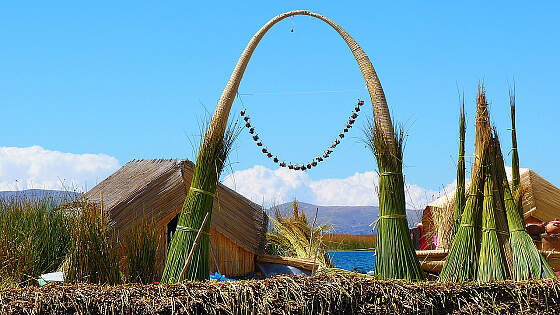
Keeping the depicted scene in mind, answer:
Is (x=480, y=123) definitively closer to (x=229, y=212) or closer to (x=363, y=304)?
A: (x=363, y=304)

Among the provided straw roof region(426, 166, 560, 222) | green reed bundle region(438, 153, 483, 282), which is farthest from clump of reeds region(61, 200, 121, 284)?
straw roof region(426, 166, 560, 222)

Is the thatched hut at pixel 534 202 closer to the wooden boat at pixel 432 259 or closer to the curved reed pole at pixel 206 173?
the wooden boat at pixel 432 259

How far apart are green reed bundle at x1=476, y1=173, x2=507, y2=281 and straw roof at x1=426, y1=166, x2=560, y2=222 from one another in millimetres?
4047

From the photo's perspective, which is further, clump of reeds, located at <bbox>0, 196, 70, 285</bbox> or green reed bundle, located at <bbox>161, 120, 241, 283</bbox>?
clump of reeds, located at <bbox>0, 196, 70, 285</bbox>

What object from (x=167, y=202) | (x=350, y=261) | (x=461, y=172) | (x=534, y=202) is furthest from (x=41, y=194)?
(x=350, y=261)

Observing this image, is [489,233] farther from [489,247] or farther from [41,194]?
[41,194]

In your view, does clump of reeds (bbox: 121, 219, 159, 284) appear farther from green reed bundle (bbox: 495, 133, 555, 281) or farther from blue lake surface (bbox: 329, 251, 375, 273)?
→ blue lake surface (bbox: 329, 251, 375, 273)

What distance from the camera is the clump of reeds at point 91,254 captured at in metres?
4.31

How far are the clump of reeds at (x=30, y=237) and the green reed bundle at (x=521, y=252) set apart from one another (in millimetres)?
3590

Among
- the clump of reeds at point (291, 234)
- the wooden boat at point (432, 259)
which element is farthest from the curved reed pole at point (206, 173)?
the clump of reeds at point (291, 234)

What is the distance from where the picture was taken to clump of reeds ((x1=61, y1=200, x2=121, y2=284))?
14.1ft

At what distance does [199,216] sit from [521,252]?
7.71 ft

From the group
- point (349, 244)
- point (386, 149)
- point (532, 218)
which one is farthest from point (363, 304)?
point (349, 244)

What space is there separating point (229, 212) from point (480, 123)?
11.2ft
